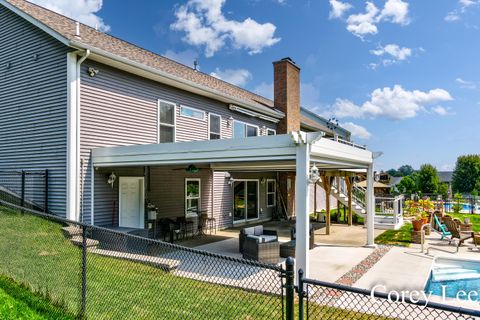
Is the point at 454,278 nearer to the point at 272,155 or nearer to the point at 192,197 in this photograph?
the point at 272,155

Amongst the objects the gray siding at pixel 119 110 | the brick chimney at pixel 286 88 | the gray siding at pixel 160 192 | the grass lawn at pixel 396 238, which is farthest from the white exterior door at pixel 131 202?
the brick chimney at pixel 286 88

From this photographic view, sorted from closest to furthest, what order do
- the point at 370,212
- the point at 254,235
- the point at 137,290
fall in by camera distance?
the point at 137,290
the point at 254,235
the point at 370,212

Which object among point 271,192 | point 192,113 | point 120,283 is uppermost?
point 192,113

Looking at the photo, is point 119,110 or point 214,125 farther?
point 214,125

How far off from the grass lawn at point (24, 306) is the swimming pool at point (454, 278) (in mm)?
7131

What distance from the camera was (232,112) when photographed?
16.2 meters

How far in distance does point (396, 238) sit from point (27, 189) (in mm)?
13310

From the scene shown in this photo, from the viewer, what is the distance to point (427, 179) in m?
51.2

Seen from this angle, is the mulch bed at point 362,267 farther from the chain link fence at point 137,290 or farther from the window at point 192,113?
the window at point 192,113

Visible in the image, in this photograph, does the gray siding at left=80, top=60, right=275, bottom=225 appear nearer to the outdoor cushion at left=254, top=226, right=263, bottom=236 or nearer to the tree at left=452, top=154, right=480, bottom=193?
the outdoor cushion at left=254, top=226, right=263, bottom=236

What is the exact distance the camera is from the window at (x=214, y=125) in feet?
48.8

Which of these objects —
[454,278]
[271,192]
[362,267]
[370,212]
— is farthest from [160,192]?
[454,278]

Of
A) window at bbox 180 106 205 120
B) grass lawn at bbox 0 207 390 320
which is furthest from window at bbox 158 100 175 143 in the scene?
grass lawn at bbox 0 207 390 320

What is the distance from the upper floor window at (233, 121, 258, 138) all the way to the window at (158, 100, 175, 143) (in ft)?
13.6
